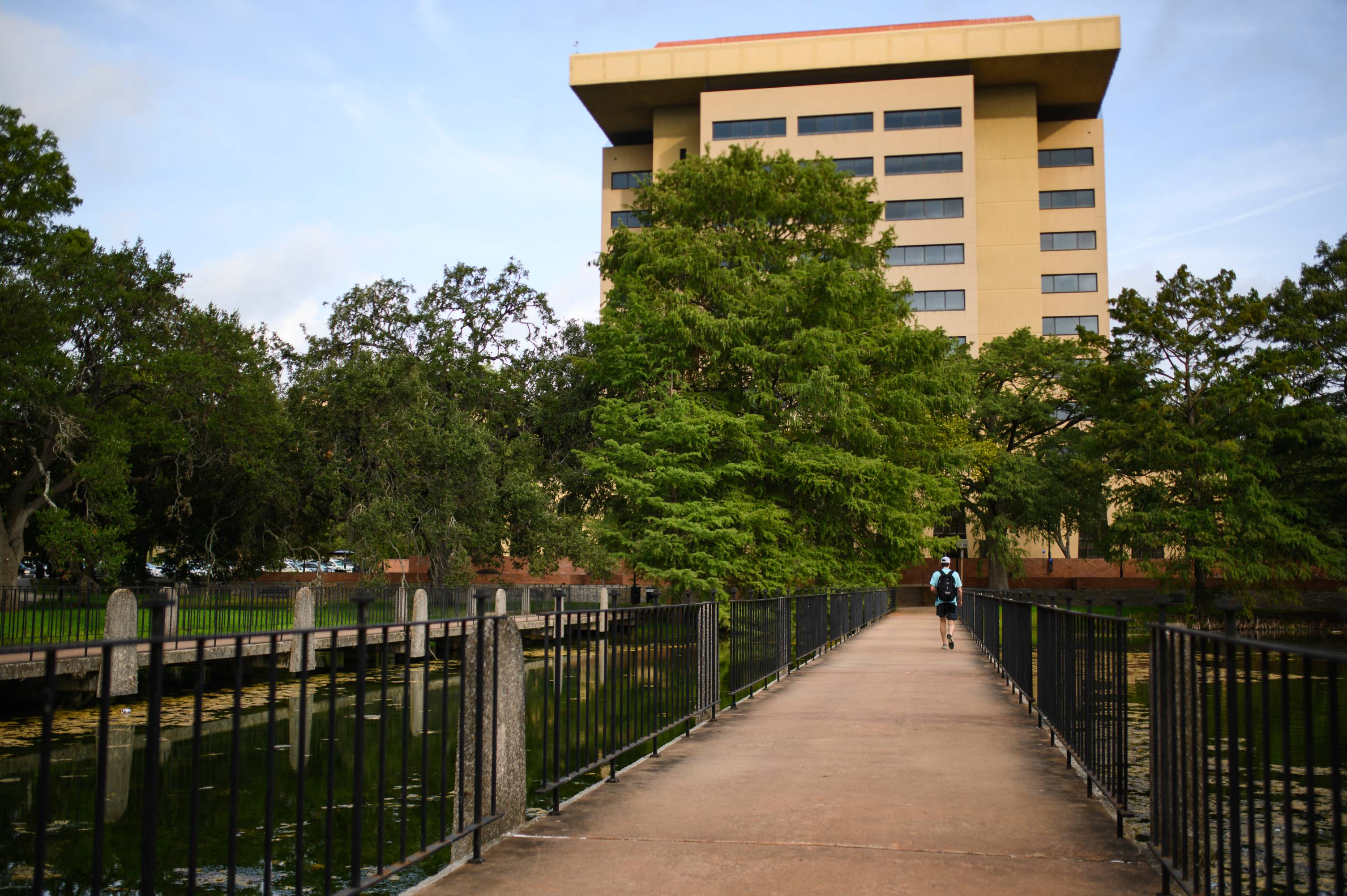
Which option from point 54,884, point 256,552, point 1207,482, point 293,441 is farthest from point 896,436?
point 54,884

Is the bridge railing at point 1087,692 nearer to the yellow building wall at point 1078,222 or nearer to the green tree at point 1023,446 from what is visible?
the green tree at point 1023,446

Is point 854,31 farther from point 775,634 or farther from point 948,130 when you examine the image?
point 775,634

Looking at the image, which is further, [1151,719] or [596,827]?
[596,827]

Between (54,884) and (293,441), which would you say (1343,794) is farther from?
(293,441)

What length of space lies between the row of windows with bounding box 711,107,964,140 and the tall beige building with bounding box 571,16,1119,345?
0.09 meters

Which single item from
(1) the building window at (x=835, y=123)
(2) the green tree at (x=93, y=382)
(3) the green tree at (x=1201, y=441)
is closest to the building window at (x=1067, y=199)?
(1) the building window at (x=835, y=123)

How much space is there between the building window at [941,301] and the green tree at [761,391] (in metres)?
30.7

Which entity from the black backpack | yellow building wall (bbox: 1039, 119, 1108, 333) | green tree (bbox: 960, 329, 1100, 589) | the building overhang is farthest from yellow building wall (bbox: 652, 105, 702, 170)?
the black backpack

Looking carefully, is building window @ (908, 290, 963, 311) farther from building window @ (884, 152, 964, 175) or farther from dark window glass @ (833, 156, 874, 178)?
dark window glass @ (833, 156, 874, 178)

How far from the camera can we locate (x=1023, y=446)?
5922 centimetres

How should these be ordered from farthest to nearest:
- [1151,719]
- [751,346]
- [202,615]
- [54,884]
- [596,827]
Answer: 1. [751,346]
2. [202,615]
3. [54,884]
4. [596,827]
5. [1151,719]

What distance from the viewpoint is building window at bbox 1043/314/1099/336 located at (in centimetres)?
7125

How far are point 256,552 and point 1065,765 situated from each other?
114ft

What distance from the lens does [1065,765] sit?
27.7ft
